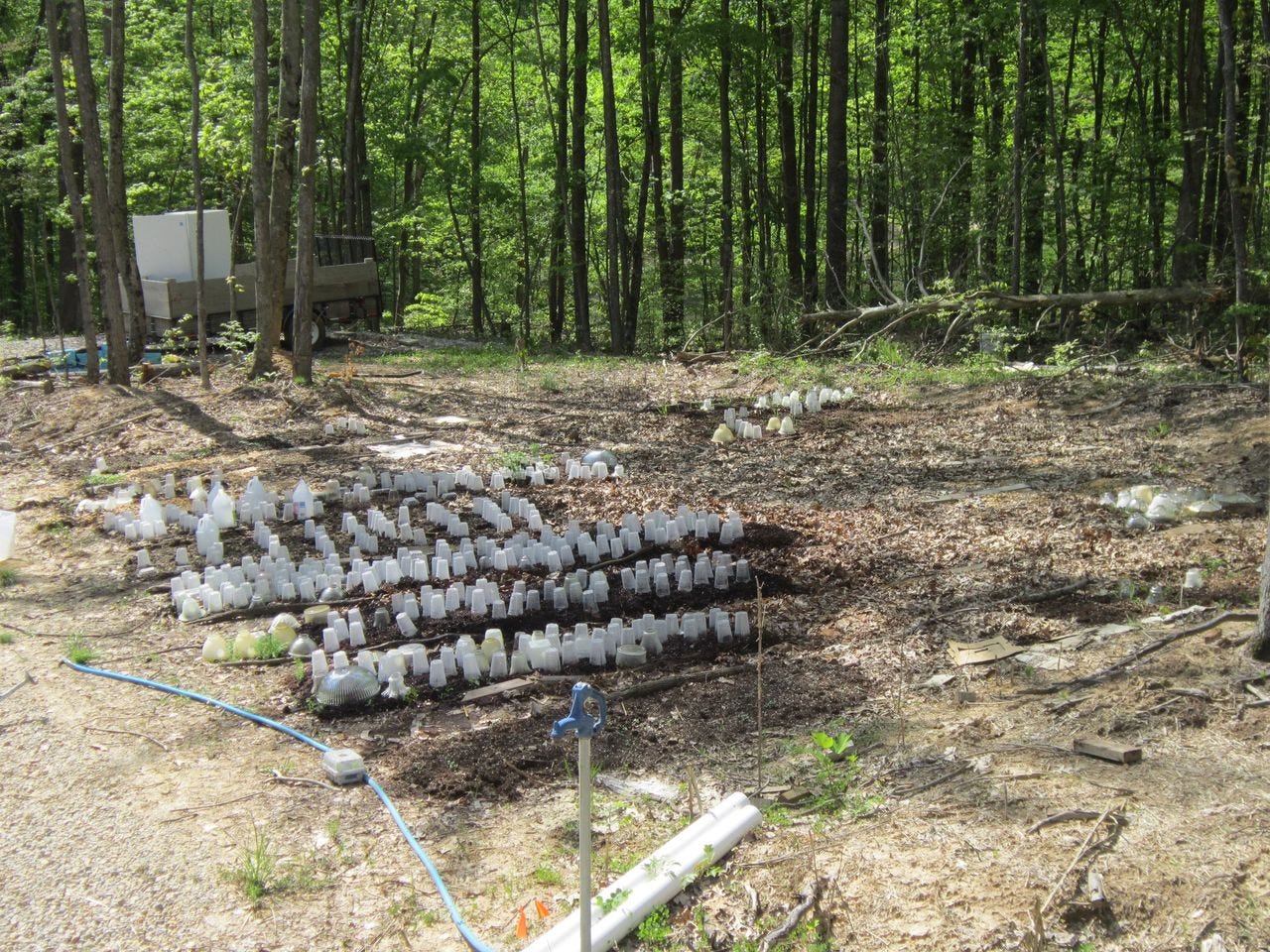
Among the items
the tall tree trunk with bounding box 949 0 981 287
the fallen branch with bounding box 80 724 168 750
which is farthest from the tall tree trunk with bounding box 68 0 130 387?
the tall tree trunk with bounding box 949 0 981 287

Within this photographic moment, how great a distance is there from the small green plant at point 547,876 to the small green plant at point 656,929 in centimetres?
34

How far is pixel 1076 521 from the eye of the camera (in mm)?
6398

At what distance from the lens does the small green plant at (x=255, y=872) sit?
307 cm

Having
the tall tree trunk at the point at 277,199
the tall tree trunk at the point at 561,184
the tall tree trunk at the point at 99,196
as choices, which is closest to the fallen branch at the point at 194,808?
the tall tree trunk at the point at 277,199

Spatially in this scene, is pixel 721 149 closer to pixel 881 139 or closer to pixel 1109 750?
pixel 881 139

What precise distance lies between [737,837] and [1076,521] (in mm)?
3978

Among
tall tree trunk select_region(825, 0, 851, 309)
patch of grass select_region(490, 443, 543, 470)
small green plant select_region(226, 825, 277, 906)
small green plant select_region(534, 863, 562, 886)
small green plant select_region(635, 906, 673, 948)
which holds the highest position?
tall tree trunk select_region(825, 0, 851, 309)

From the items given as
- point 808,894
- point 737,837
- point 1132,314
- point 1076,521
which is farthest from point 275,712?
point 1132,314

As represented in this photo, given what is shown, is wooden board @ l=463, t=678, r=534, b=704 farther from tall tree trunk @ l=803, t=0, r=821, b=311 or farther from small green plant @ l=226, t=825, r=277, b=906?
tall tree trunk @ l=803, t=0, r=821, b=311

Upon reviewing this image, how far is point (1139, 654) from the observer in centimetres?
422

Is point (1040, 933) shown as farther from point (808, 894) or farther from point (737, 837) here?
point (737, 837)

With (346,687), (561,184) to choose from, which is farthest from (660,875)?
(561,184)

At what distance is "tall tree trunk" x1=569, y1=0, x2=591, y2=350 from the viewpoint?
1845 cm

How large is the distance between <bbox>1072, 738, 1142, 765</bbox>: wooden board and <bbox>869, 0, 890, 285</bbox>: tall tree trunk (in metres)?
14.3
